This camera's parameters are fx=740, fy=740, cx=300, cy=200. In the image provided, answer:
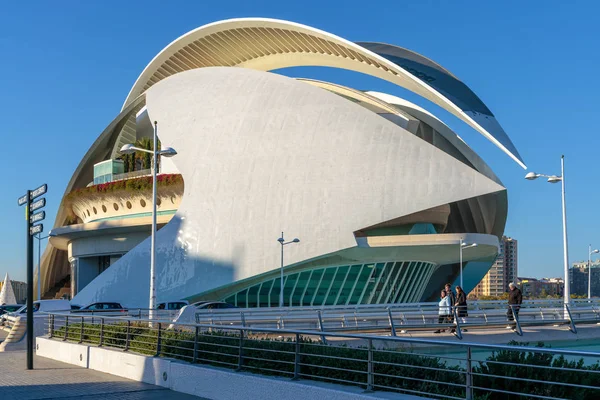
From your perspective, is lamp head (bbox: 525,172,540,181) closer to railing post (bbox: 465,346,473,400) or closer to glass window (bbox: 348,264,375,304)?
glass window (bbox: 348,264,375,304)

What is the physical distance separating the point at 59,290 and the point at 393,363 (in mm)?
55861

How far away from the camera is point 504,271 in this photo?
439 ft

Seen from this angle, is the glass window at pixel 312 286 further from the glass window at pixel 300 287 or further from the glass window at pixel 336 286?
the glass window at pixel 336 286

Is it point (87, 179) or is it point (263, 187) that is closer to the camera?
point (263, 187)

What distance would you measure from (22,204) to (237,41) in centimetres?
3390

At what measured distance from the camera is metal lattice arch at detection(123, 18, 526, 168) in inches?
1432

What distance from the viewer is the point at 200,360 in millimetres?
12461

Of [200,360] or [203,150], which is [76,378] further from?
[203,150]

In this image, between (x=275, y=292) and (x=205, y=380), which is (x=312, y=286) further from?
(x=205, y=380)

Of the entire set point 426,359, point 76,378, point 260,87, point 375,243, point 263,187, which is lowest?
point 76,378

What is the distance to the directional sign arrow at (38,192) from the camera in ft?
52.0

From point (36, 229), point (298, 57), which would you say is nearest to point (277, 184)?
point (298, 57)

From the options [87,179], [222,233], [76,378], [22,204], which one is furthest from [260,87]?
[76,378]

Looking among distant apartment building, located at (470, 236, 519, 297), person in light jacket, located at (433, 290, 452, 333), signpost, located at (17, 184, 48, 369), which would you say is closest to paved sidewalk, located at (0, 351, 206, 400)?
signpost, located at (17, 184, 48, 369)
